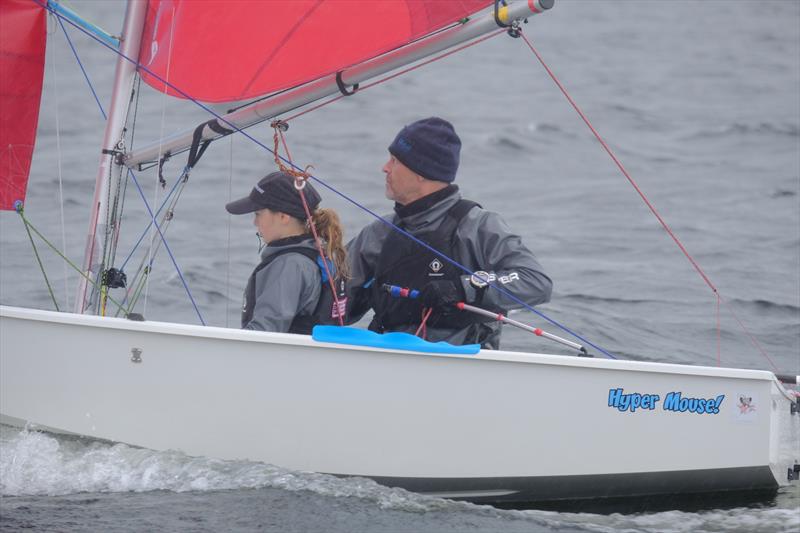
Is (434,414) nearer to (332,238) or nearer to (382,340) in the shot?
(382,340)

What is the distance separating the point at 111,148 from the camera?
4516mm

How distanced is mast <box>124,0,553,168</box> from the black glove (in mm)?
785

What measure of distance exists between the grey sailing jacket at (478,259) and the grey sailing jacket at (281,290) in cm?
41

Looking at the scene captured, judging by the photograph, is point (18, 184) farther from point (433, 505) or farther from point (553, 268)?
point (553, 268)

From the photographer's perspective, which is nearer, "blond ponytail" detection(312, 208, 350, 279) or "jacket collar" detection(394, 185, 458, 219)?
"blond ponytail" detection(312, 208, 350, 279)

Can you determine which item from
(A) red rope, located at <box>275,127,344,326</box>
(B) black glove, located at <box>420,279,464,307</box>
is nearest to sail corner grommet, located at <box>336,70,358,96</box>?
(A) red rope, located at <box>275,127,344,326</box>

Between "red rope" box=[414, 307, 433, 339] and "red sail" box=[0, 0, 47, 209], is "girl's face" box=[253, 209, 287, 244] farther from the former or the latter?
"red sail" box=[0, 0, 47, 209]

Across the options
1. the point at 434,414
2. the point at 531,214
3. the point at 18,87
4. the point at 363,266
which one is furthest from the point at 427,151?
the point at 531,214

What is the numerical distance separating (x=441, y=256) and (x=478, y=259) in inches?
5.4

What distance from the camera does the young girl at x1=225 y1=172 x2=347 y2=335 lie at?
3902mm

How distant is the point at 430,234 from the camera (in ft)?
13.6

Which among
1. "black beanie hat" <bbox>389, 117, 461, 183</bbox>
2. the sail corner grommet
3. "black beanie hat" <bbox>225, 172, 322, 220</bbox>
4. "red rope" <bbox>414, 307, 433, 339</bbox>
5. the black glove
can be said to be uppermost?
the sail corner grommet

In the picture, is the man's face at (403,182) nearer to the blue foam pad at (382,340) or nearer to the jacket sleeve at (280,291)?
the jacket sleeve at (280,291)

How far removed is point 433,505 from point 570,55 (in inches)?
574
